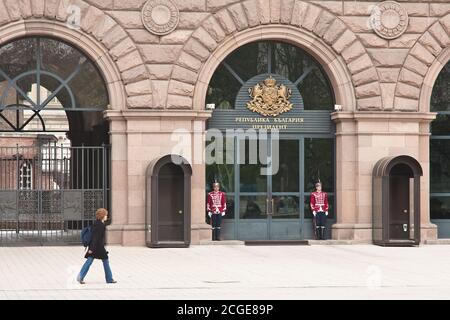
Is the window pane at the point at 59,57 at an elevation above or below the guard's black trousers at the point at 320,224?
above

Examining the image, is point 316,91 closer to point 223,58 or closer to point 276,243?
point 223,58

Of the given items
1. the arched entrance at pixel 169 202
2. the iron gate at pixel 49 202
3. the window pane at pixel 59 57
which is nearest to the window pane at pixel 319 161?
the arched entrance at pixel 169 202

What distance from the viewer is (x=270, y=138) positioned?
88.3 ft

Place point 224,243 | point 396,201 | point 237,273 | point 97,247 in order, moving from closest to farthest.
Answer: point 97,247 → point 237,273 → point 224,243 → point 396,201

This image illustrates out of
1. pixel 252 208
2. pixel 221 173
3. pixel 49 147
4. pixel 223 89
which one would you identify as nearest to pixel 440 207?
pixel 252 208

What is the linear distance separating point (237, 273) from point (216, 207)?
24.2ft

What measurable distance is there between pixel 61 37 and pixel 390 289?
12.4 meters

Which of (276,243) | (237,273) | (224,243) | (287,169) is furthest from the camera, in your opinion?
(287,169)

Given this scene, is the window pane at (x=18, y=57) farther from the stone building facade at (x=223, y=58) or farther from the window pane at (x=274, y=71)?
the window pane at (x=274, y=71)

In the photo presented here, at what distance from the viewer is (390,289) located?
1645 centimetres

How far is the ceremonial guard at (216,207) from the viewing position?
26.3 m

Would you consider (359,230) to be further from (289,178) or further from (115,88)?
(115,88)

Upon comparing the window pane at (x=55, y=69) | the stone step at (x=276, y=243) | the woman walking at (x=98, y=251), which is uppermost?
the window pane at (x=55, y=69)

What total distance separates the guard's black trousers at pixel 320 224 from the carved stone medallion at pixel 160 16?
6157 millimetres
